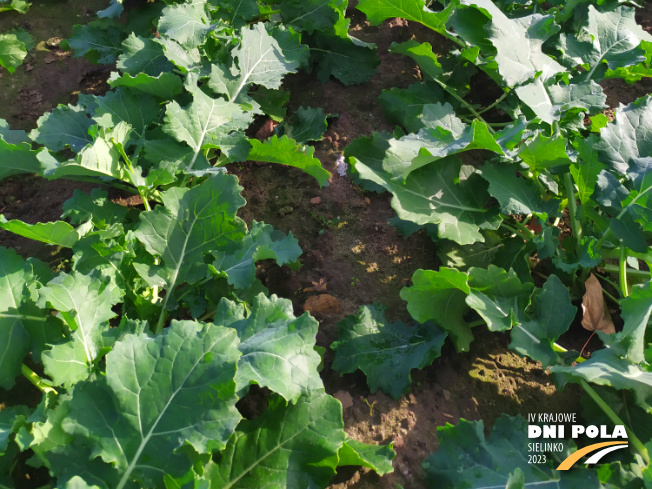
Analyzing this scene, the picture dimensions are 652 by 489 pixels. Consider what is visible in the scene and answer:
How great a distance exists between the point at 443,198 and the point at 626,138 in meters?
1.05

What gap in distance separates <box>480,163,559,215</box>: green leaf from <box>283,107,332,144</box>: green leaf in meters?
1.13

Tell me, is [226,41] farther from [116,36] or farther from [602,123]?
[602,123]

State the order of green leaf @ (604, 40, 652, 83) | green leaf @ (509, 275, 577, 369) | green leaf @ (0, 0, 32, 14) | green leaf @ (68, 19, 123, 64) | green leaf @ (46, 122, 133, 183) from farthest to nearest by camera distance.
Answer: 1. green leaf @ (0, 0, 32, 14)
2. green leaf @ (68, 19, 123, 64)
3. green leaf @ (604, 40, 652, 83)
4. green leaf @ (46, 122, 133, 183)
5. green leaf @ (509, 275, 577, 369)

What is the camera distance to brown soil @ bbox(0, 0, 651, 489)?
269cm

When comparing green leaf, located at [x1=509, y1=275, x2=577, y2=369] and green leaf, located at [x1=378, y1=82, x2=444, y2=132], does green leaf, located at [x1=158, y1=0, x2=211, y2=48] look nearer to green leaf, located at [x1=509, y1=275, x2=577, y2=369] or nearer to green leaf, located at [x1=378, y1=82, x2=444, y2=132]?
green leaf, located at [x1=378, y1=82, x2=444, y2=132]

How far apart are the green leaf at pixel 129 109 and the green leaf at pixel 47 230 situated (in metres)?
0.89

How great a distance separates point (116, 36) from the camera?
406 cm

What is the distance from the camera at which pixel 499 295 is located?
8.86ft

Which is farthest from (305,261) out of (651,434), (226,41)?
(651,434)

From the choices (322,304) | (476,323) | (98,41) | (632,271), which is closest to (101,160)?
(322,304)

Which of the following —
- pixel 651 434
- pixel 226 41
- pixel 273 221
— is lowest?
pixel 651 434

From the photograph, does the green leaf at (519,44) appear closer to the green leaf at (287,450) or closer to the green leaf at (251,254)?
the green leaf at (251,254)

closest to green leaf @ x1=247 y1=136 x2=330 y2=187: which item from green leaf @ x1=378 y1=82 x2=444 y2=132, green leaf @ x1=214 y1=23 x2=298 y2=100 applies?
green leaf @ x1=214 y1=23 x2=298 y2=100

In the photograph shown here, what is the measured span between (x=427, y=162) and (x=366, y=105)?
1.36 meters
